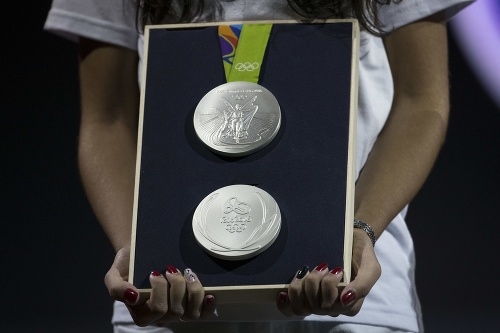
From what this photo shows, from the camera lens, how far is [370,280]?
80 centimetres

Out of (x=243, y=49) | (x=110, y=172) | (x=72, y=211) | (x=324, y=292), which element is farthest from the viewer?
(x=72, y=211)

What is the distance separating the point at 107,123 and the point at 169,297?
296 mm

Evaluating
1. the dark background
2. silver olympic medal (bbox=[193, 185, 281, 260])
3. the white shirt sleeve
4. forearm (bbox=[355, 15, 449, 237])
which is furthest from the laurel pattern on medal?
the dark background

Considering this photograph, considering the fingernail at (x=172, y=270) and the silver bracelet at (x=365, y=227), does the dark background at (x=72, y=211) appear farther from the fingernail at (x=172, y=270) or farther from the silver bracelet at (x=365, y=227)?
the fingernail at (x=172, y=270)

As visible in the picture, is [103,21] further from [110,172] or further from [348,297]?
[348,297]

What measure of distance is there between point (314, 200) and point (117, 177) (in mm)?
258

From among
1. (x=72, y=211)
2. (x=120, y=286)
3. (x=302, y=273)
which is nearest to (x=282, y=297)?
(x=302, y=273)

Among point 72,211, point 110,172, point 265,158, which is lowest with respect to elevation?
point 72,211

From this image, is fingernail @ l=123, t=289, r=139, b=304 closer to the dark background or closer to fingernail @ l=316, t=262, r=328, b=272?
fingernail @ l=316, t=262, r=328, b=272

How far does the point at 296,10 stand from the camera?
940 mm

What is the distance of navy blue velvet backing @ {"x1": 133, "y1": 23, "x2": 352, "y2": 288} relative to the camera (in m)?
0.80

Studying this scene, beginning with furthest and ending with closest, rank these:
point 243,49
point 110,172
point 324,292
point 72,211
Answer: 1. point 72,211
2. point 110,172
3. point 243,49
4. point 324,292

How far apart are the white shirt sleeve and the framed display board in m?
0.13

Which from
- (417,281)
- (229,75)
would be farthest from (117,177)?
(417,281)
